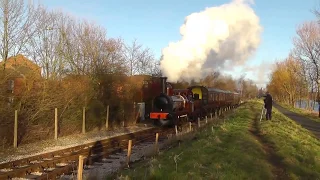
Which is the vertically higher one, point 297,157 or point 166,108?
point 166,108

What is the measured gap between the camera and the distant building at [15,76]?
43.1 feet

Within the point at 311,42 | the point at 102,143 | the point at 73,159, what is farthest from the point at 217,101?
the point at 73,159

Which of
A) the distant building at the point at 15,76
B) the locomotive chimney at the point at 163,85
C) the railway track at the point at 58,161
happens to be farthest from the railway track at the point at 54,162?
the locomotive chimney at the point at 163,85

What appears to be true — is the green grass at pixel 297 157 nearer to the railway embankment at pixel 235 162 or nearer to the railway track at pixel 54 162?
the railway embankment at pixel 235 162

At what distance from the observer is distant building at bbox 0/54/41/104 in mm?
13133

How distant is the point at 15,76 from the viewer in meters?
A: 13.8

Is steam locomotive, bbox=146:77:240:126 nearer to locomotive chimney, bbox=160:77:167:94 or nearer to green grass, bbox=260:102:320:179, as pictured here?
locomotive chimney, bbox=160:77:167:94

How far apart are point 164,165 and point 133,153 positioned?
4.37 meters

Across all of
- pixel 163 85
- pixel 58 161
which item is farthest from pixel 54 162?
pixel 163 85

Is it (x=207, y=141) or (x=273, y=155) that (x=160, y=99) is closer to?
(x=207, y=141)

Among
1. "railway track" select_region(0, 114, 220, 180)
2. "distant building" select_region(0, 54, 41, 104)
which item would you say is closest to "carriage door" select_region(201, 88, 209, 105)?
"railway track" select_region(0, 114, 220, 180)

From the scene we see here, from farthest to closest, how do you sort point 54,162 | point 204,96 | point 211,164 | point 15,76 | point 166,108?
point 204,96 < point 166,108 < point 15,76 < point 54,162 < point 211,164

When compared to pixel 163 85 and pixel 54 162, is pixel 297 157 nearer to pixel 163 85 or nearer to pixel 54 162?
pixel 54 162

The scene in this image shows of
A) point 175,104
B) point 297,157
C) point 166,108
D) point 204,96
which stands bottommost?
point 297,157
